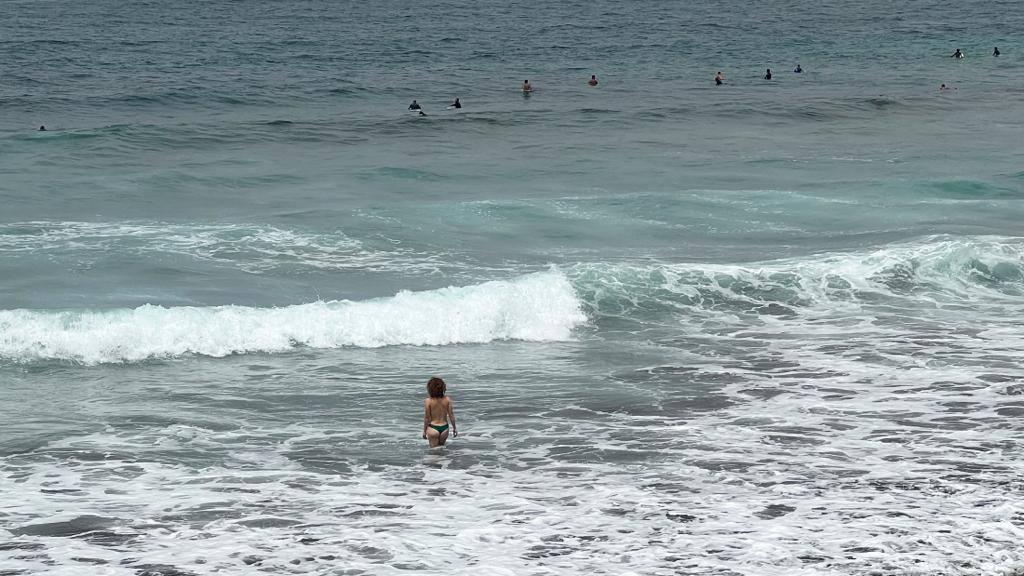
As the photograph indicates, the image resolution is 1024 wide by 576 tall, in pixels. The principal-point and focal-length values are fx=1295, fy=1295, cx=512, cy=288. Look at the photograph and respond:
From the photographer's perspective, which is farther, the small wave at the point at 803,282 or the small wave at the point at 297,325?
the small wave at the point at 803,282

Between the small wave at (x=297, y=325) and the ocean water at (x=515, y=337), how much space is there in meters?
0.06

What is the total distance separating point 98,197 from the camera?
108 ft

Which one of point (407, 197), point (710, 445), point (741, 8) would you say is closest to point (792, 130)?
point (407, 197)

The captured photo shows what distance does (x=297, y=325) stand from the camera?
69.8ft

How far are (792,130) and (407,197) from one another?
1864 cm

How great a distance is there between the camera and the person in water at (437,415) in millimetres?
14961

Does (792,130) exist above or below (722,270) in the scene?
above

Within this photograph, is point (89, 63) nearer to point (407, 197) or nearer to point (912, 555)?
point (407, 197)

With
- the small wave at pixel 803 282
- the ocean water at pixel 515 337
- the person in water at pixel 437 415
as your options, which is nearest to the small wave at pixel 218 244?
the ocean water at pixel 515 337

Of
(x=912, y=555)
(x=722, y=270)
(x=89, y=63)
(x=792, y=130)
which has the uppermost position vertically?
(x=89, y=63)

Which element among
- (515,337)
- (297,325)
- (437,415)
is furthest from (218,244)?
(437,415)

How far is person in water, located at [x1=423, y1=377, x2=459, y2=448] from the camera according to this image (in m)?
15.0

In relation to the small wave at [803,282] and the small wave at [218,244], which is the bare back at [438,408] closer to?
the small wave at [803,282]

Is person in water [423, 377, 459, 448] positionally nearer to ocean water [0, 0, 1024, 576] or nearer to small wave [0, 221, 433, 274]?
ocean water [0, 0, 1024, 576]
